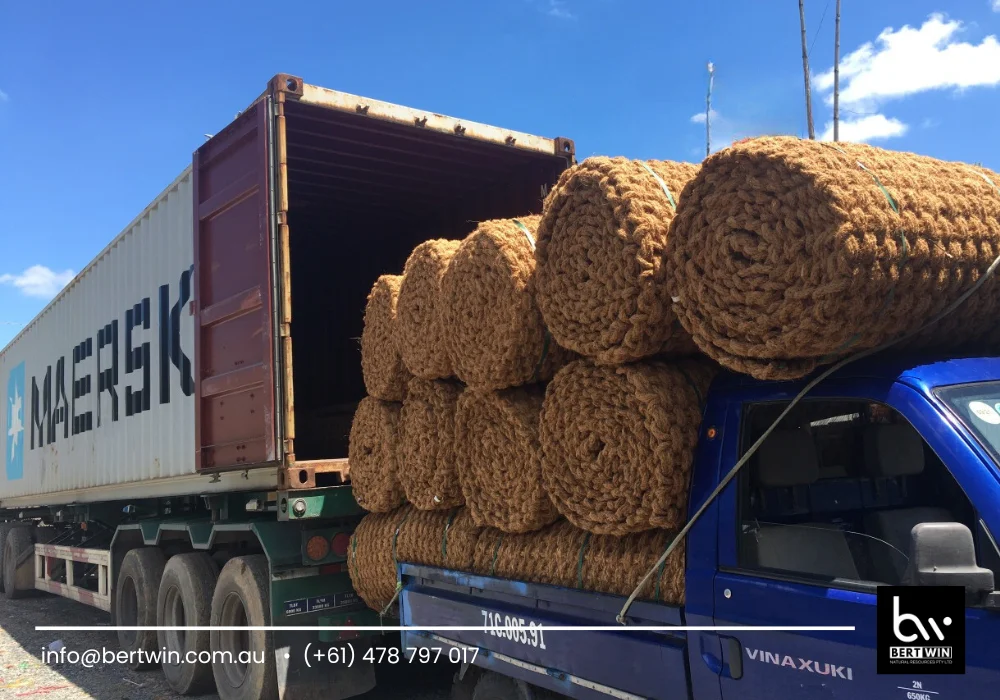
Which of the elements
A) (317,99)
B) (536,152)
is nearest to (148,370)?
(317,99)

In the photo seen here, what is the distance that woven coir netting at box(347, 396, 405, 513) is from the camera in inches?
183

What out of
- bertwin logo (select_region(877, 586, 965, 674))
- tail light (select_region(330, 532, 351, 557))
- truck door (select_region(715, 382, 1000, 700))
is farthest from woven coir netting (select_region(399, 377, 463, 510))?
bertwin logo (select_region(877, 586, 965, 674))

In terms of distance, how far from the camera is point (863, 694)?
7.47 ft

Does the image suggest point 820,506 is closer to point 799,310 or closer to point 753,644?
point 753,644

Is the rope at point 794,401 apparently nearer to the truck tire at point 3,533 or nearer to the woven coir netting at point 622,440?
the woven coir netting at point 622,440

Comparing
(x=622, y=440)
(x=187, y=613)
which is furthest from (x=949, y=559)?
(x=187, y=613)

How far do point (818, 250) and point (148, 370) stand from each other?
6.23 meters

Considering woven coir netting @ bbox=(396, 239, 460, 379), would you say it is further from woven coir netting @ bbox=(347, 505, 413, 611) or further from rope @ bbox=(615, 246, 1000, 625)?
rope @ bbox=(615, 246, 1000, 625)

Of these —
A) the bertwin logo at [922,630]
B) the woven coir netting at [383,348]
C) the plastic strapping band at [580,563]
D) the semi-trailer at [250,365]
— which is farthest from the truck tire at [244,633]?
the bertwin logo at [922,630]

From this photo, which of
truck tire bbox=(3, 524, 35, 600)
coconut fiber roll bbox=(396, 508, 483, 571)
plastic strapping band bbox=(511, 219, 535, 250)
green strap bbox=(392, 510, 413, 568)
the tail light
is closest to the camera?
plastic strapping band bbox=(511, 219, 535, 250)

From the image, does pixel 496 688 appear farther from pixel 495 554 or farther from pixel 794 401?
pixel 794 401

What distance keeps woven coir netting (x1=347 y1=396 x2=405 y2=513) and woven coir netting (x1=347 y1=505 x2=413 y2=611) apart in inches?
3.7

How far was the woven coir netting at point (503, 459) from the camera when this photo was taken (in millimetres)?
3562

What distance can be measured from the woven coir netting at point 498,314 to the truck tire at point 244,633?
245 cm
